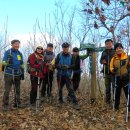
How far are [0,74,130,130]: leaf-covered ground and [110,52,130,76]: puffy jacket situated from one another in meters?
1.22

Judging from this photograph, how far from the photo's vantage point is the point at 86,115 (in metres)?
8.94

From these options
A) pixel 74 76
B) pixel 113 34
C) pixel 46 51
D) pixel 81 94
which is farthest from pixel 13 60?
pixel 113 34

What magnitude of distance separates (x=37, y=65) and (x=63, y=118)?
5.87 feet

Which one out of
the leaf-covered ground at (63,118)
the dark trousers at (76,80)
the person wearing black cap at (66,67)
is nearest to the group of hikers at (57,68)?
the person wearing black cap at (66,67)

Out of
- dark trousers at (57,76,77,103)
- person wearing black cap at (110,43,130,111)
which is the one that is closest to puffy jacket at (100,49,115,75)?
person wearing black cap at (110,43,130,111)

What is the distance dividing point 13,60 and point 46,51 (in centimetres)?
145

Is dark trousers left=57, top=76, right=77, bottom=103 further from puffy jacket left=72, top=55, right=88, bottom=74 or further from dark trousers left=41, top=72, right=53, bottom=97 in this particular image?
puffy jacket left=72, top=55, right=88, bottom=74

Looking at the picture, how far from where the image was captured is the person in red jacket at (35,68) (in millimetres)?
9109

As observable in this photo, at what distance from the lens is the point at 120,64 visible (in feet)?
30.1

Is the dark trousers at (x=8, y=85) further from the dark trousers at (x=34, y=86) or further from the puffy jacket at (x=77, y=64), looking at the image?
the puffy jacket at (x=77, y=64)

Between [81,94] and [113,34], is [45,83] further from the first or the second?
[113,34]

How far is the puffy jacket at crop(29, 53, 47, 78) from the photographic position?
9.11 m

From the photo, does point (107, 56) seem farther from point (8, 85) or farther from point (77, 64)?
point (8, 85)

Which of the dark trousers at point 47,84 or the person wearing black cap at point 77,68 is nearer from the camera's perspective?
the dark trousers at point 47,84
